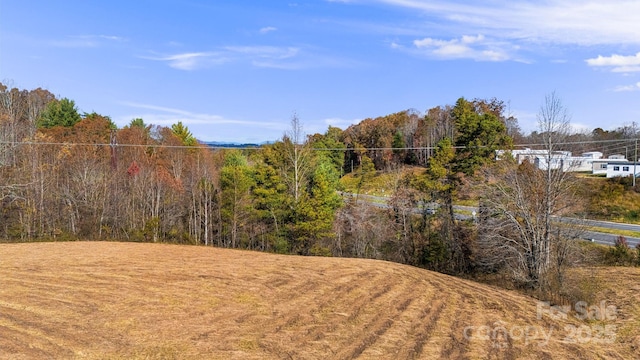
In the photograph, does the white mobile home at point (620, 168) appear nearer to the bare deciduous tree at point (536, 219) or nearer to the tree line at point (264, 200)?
the tree line at point (264, 200)

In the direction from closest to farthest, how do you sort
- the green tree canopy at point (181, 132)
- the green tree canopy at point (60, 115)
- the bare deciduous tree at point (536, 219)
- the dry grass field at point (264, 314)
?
1. the dry grass field at point (264, 314)
2. the bare deciduous tree at point (536, 219)
3. the green tree canopy at point (60, 115)
4. the green tree canopy at point (181, 132)

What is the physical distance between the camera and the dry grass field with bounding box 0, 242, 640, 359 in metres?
6.64

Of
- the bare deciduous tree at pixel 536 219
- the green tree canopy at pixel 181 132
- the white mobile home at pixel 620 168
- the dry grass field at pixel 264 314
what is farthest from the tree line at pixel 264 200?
the white mobile home at pixel 620 168

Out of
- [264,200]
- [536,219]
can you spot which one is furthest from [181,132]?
[536,219]

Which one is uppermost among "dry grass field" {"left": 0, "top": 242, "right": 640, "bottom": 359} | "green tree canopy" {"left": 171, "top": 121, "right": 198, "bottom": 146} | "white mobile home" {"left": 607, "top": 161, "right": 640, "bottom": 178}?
"green tree canopy" {"left": 171, "top": 121, "right": 198, "bottom": 146}

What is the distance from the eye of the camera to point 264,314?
8.38 metres

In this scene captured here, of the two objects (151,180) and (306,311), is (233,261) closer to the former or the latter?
(306,311)

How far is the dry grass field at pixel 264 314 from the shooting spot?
6.64 meters

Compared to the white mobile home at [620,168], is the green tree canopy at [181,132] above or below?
above

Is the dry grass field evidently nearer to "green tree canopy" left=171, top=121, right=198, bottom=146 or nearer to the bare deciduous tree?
the bare deciduous tree

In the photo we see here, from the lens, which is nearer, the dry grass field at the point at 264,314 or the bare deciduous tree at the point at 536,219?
the dry grass field at the point at 264,314

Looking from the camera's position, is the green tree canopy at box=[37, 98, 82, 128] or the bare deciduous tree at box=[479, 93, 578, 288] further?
the green tree canopy at box=[37, 98, 82, 128]

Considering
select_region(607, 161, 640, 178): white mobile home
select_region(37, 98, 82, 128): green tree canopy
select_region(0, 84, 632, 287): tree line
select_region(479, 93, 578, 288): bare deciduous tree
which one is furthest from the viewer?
select_region(607, 161, 640, 178): white mobile home

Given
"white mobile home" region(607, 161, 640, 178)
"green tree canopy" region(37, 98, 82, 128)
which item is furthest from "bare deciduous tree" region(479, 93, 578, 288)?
"green tree canopy" region(37, 98, 82, 128)
